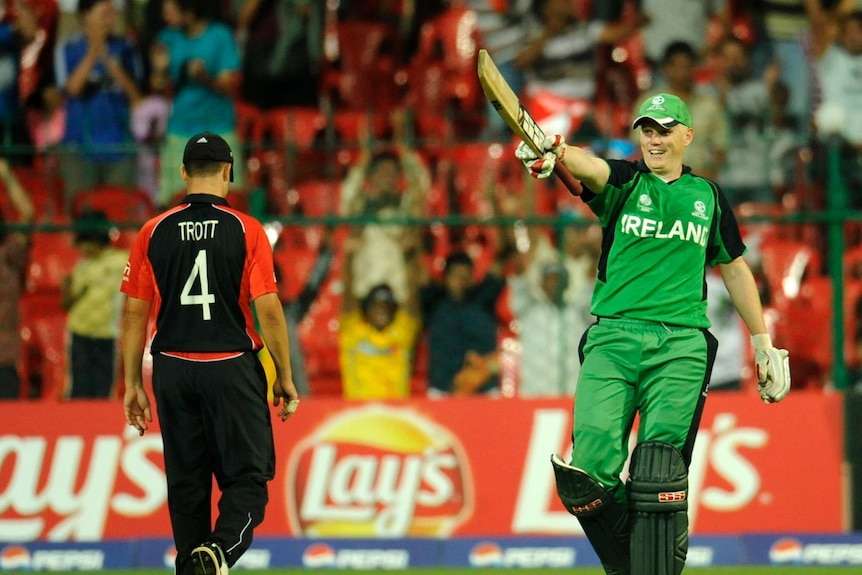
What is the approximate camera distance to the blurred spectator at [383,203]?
11461mm

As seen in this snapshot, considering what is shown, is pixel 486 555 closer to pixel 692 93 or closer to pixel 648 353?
pixel 648 353

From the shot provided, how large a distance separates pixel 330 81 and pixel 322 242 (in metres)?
2.97

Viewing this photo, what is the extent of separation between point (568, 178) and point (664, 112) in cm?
59

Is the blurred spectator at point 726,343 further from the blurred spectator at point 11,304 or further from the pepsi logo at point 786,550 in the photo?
the blurred spectator at point 11,304

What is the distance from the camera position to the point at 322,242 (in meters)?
11.7

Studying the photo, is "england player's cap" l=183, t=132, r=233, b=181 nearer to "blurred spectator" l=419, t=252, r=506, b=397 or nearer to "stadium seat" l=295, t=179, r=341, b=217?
"blurred spectator" l=419, t=252, r=506, b=397

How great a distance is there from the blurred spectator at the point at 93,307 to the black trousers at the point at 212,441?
426 cm

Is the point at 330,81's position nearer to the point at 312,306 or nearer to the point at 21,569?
the point at 312,306

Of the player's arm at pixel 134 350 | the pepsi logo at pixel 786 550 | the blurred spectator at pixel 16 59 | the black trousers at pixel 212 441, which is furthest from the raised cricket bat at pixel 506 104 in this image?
the blurred spectator at pixel 16 59

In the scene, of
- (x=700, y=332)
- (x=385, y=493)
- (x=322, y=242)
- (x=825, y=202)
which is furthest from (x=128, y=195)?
(x=700, y=332)

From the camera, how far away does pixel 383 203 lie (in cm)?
1170

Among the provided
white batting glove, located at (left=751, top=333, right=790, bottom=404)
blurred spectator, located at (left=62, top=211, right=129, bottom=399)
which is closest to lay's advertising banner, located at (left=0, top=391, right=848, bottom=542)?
blurred spectator, located at (left=62, top=211, right=129, bottom=399)

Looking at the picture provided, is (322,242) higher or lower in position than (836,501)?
higher

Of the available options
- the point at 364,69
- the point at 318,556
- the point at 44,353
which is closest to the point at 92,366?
the point at 44,353
